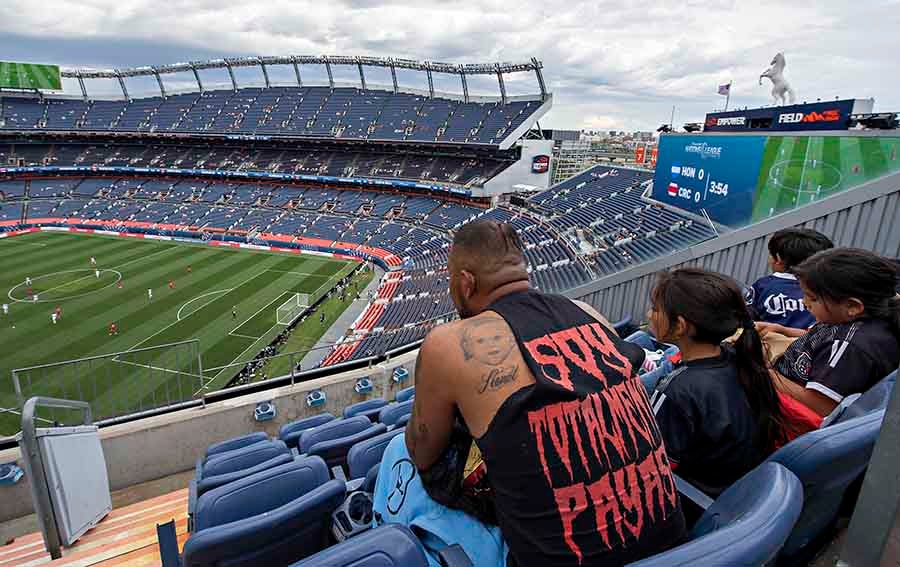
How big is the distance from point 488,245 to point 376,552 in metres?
1.10

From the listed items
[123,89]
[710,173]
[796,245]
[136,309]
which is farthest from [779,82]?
[123,89]

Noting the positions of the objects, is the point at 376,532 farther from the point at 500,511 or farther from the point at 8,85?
the point at 8,85

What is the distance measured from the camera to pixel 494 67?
1529 inches

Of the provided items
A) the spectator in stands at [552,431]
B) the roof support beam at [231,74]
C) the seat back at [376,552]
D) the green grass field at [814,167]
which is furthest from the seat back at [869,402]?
the roof support beam at [231,74]

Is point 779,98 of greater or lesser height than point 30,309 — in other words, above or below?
above

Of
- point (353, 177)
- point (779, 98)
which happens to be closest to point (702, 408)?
point (779, 98)

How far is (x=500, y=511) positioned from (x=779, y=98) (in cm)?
2108

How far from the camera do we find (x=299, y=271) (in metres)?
30.2

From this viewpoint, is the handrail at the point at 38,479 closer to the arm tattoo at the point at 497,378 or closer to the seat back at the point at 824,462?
the arm tattoo at the point at 497,378

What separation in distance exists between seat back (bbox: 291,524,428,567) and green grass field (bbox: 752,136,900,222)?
714 cm

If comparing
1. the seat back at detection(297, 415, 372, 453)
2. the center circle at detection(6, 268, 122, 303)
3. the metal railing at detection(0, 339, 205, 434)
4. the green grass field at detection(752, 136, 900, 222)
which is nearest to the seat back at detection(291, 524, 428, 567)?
the seat back at detection(297, 415, 372, 453)

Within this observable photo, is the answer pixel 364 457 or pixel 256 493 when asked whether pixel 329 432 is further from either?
pixel 256 493

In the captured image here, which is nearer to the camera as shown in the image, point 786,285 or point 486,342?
point 486,342

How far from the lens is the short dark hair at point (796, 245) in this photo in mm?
3680
